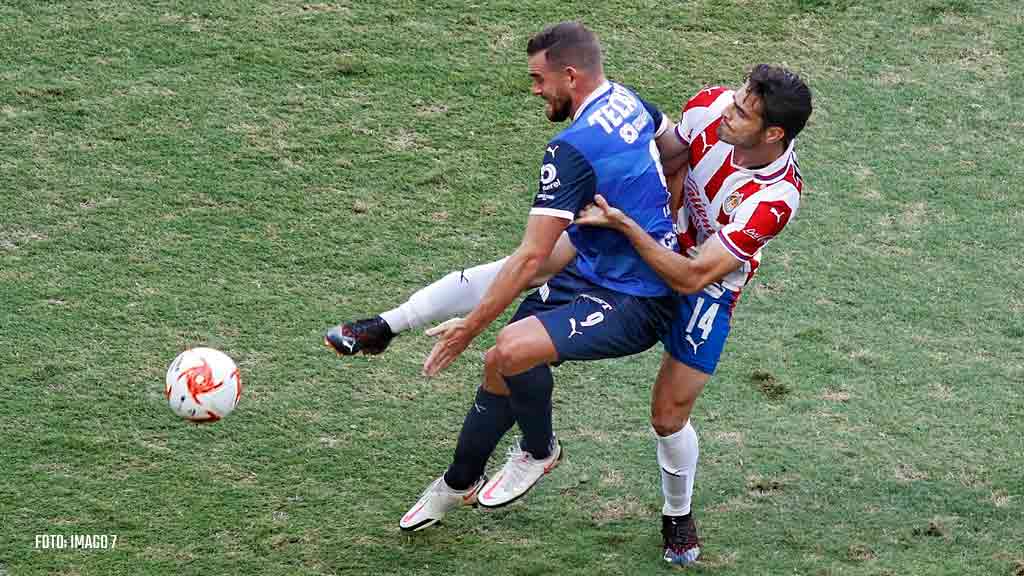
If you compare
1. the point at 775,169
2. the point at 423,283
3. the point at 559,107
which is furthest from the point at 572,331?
the point at 423,283

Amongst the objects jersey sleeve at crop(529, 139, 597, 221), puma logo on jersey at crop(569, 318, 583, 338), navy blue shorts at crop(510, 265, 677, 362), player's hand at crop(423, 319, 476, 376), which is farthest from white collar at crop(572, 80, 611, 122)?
player's hand at crop(423, 319, 476, 376)

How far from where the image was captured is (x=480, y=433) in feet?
18.1

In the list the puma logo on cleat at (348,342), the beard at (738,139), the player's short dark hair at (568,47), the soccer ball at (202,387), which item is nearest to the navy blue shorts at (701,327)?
the beard at (738,139)

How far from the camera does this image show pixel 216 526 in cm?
567

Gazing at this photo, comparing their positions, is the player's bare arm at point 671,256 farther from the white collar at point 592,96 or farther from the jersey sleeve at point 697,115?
the jersey sleeve at point 697,115

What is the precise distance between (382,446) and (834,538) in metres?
2.04

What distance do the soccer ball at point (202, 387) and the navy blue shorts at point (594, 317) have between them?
3.84 ft

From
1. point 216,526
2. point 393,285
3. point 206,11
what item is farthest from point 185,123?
point 216,526

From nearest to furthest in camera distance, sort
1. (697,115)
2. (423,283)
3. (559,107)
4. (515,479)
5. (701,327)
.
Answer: (559,107), (701,327), (697,115), (515,479), (423,283)

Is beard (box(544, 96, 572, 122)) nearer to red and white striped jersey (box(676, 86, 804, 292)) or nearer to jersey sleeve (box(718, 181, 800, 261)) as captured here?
red and white striped jersey (box(676, 86, 804, 292))

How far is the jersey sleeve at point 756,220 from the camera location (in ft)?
17.2

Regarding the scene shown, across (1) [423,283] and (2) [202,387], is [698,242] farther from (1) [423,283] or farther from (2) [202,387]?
(1) [423,283]

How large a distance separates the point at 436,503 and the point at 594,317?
110cm

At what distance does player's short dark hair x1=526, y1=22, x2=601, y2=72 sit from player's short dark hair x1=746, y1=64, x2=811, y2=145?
621 mm
